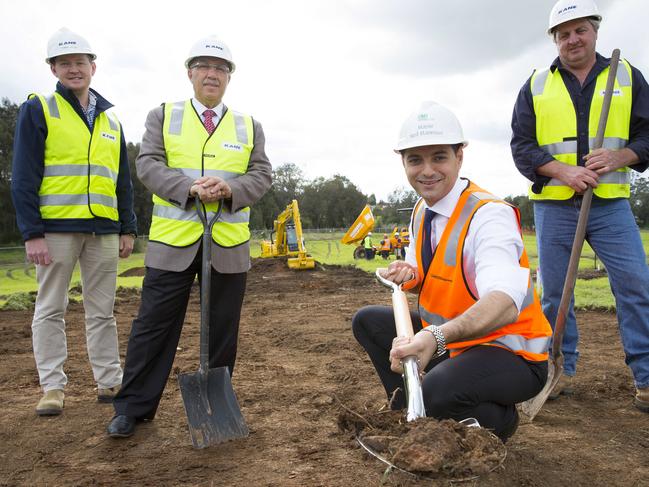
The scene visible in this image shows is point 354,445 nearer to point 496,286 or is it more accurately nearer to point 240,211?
point 496,286

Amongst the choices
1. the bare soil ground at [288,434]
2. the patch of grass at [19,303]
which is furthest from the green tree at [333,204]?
the bare soil ground at [288,434]

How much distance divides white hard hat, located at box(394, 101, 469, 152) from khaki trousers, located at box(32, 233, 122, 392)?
2423mm

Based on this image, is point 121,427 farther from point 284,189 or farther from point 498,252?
point 284,189

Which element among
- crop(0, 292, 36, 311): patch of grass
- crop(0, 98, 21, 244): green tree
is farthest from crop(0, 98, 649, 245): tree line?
crop(0, 292, 36, 311): patch of grass

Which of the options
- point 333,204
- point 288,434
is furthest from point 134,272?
point 333,204

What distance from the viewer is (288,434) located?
3.21 metres

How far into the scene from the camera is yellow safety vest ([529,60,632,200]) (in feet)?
11.3

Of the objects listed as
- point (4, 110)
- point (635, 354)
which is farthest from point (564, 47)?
point (4, 110)

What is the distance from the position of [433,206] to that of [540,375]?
3.05 feet

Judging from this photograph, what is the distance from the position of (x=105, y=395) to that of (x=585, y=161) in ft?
11.7

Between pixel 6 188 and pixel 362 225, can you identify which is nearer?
pixel 362 225

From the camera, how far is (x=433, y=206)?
8.79 ft

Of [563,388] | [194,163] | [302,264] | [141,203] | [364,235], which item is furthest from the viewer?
[141,203]

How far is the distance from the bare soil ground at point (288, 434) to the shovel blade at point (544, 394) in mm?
81
